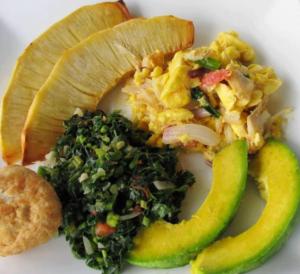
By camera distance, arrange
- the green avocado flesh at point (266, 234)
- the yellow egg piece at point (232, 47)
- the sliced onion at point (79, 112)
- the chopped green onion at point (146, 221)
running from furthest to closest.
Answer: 1. the sliced onion at point (79, 112)
2. the yellow egg piece at point (232, 47)
3. the chopped green onion at point (146, 221)
4. the green avocado flesh at point (266, 234)

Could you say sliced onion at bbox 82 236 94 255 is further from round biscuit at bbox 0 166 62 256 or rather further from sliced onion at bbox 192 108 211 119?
sliced onion at bbox 192 108 211 119

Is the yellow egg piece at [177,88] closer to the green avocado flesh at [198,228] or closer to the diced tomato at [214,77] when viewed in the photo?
the diced tomato at [214,77]

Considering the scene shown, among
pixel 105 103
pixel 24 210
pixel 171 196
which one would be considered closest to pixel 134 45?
pixel 105 103

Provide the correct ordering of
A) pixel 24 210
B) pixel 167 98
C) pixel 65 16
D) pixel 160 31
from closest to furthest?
pixel 24 210, pixel 167 98, pixel 160 31, pixel 65 16

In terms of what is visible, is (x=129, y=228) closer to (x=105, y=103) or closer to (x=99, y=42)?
(x=105, y=103)

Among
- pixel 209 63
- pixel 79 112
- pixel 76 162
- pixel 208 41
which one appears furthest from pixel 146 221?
pixel 208 41

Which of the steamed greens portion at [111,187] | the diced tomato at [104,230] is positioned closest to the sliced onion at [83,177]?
the steamed greens portion at [111,187]

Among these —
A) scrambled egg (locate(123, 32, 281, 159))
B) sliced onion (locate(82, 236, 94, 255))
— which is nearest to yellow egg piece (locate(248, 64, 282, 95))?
scrambled egg (locate(123, 32, 281, 159))
